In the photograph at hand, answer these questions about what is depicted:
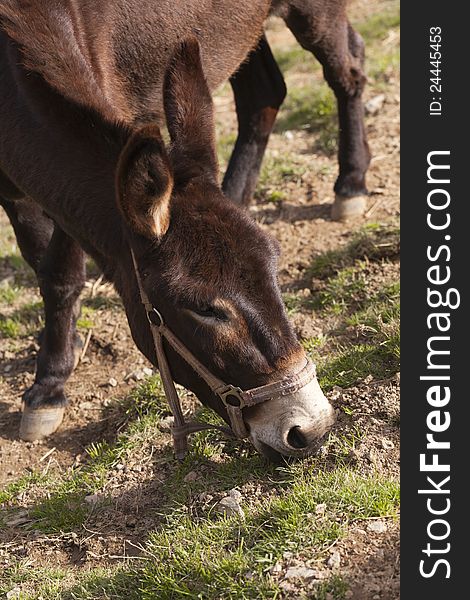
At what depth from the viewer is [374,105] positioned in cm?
719

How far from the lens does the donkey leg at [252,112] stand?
5.98 metres

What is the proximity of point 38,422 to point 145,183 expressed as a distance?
1.84 metres

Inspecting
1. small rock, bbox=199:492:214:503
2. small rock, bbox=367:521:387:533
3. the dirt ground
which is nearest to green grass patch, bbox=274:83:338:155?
the dirt ground

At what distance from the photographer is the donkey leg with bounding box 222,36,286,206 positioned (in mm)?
5980

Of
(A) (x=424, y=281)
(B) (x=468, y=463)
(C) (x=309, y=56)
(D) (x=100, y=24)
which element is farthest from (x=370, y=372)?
(C) (x=309, y=56)

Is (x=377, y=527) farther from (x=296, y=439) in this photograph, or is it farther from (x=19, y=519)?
(x=19, y=519)

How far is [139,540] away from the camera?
3.61 meters

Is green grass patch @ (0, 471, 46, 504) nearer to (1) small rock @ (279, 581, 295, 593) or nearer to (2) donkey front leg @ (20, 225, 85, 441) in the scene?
(2) donkey front leg @ (20, 225, 85, 441)

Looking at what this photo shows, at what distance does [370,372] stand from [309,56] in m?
5.42

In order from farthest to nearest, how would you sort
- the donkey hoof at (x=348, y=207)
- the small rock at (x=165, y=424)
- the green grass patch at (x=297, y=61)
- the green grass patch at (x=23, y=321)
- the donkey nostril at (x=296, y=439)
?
1. the green grass patch at (x=297, y=61)
2. the donkey hoof at (x=348, y=207)
3. the green grass patch at (x=23, y=321)
4. the small rock at (x=165, y=424)
5. the donkey nostril at (x=296, y=439)

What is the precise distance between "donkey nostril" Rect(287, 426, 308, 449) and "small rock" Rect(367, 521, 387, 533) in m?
0.38

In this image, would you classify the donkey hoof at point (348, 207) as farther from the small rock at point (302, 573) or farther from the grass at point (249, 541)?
the small rock at point (302, 573)

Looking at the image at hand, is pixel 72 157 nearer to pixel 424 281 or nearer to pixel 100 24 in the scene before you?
pixel 100 24

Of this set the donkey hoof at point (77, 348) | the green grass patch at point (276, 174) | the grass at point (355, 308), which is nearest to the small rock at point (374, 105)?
the green grass patch at point (276, 174)
